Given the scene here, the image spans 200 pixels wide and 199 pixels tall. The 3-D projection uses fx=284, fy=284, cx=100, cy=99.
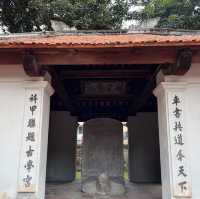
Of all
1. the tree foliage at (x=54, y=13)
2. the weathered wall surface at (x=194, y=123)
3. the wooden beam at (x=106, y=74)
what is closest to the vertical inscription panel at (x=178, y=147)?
the weathered wall surface at (x=194, y=123)

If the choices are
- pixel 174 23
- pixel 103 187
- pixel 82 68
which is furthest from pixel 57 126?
pixel 174 23

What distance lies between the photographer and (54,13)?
44.1 ft

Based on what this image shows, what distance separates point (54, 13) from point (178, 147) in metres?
10.8

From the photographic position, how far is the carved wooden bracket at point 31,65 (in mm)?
4258

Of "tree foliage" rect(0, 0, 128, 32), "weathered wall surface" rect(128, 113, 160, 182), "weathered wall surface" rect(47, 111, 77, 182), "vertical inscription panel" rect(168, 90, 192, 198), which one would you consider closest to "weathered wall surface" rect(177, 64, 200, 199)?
"vertical inscription panel" rect(168, 90, 192, 198)

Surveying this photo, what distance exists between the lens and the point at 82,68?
5723 mm

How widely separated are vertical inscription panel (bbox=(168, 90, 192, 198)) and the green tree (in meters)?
10.7

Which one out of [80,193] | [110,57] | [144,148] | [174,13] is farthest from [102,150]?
[174,13]

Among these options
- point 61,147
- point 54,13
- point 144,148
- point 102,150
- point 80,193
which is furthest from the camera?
point 54,13

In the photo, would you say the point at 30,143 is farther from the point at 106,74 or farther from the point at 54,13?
the point at 54,13

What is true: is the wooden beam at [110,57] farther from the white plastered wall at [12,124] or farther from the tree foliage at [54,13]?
the tree foliage at [54,13]

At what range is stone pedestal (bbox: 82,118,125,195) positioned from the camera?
304 inches

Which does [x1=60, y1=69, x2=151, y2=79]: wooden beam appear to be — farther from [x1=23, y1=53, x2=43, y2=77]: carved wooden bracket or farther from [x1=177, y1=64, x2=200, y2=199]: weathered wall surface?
[x1=23, y1=53, x2=43, y2=77]: carved wooden bracket

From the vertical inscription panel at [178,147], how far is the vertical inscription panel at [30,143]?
210cm
